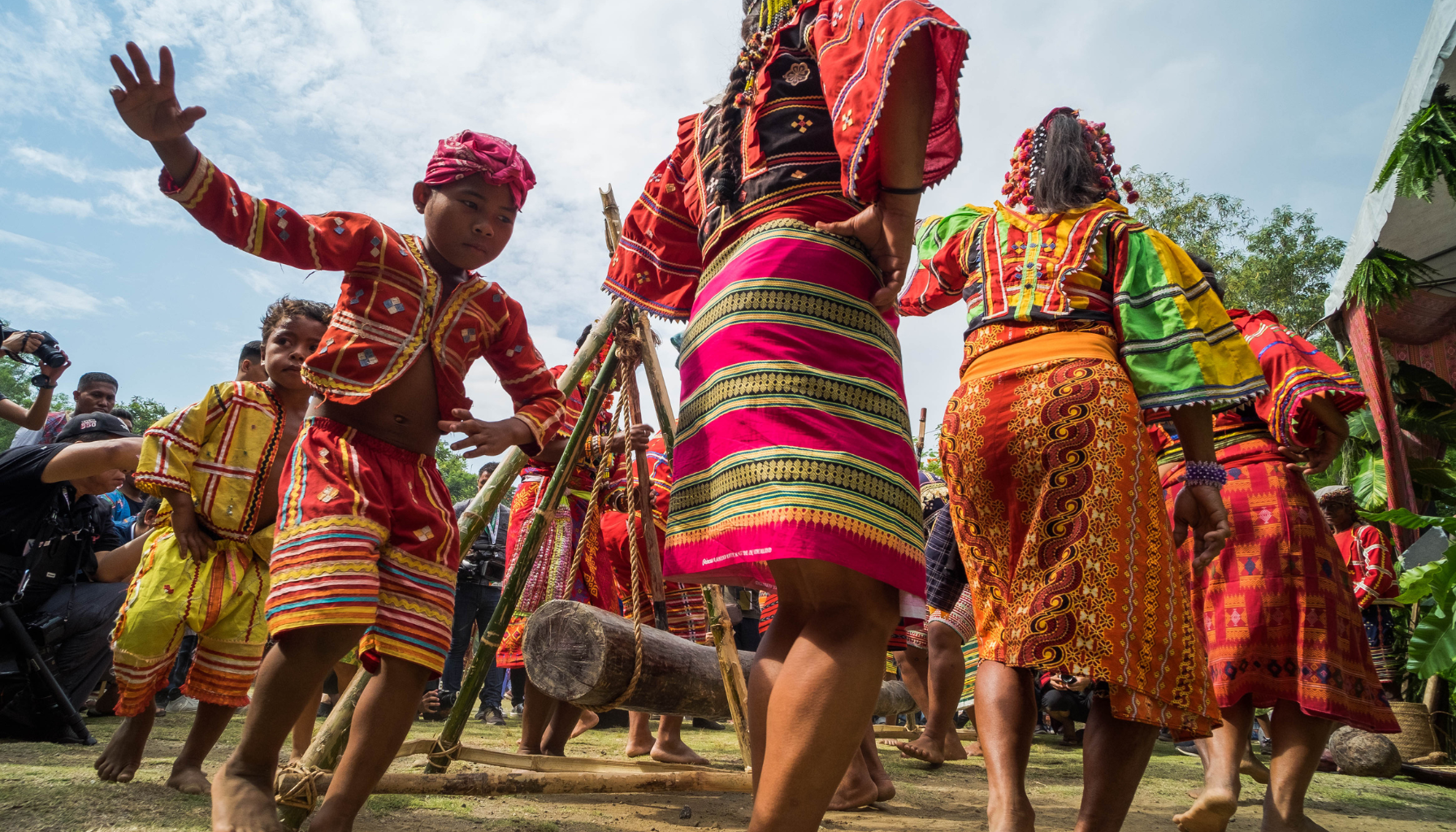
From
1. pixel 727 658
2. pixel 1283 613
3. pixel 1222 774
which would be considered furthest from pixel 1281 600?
pixel 727 658

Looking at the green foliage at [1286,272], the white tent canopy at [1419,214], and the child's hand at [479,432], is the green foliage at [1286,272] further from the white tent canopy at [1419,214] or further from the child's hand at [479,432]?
the child's hand at [479,432]

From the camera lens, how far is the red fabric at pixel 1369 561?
23.1ft

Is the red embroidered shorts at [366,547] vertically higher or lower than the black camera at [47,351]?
lower

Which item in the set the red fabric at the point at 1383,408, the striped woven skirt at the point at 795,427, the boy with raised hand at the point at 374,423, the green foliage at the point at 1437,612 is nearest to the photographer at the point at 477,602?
the boy with raised hand at the point at 374,423

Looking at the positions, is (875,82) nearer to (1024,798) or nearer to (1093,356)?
(1093,356)

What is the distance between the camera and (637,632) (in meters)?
3.29

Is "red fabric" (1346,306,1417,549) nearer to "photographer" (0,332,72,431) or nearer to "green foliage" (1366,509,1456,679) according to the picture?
"green foliage" (1366,509,1456,679)

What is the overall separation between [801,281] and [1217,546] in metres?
1.51

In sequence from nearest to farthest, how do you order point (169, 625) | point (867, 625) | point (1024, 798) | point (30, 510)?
point (867, 625)
point (1024, 798)
point (169, 625)
point (30, 510)

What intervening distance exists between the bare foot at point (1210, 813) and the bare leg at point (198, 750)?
128 inches

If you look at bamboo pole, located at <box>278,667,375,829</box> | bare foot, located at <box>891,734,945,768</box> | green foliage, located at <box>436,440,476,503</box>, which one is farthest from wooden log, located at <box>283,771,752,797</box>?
green foliage, located at <box>436,440,476,503</box>

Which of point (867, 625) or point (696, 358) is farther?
point (696, 358)

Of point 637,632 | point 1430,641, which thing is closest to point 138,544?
point 637,632

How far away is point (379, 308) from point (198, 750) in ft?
5.48
